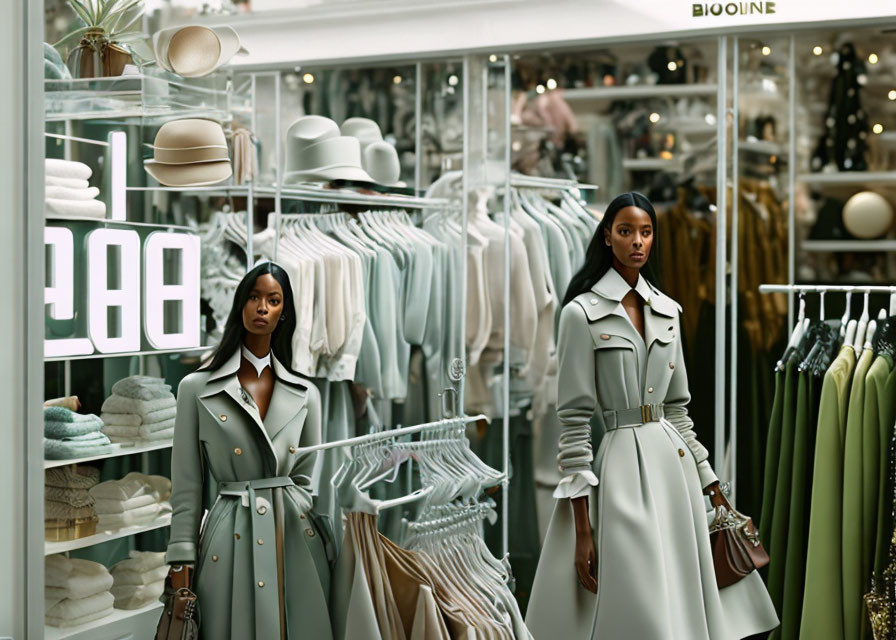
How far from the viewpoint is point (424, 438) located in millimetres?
3355

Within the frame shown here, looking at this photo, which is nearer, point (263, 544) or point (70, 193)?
point (263, 544)

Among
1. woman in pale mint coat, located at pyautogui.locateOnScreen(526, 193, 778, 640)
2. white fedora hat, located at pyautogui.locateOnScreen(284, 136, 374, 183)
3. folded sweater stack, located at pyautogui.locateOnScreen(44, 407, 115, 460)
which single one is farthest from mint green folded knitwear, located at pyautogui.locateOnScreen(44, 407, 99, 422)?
white fedora hat, located at pyautogui.locateOnScreen(284, 136, 374, 183)

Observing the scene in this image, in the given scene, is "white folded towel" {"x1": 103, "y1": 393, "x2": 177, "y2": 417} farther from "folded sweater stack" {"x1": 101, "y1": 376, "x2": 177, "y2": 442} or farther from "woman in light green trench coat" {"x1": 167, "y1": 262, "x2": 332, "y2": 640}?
"woman in light green trench coat" {"x1": 167, "y1": 262, "x2": 332, "y2": 640}

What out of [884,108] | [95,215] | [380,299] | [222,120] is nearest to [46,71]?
[95,215]

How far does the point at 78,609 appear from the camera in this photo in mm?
3572

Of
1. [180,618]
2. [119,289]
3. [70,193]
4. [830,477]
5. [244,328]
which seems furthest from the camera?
[830,477]

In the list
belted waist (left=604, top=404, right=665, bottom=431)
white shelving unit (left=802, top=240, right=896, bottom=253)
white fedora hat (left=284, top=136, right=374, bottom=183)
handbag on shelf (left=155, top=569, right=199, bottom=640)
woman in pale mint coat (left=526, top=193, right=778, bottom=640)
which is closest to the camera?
handbag on shelf (left=155, top=569, right=199, bottom=640)

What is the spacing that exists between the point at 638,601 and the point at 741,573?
0.48m

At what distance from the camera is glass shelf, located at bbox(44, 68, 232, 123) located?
3551 millimetres

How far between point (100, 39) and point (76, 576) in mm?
1801

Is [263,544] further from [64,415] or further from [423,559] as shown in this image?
[64,415]

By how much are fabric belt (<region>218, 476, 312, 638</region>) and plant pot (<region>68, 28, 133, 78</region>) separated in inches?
61.9

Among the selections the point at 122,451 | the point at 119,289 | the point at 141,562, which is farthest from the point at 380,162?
the point at 141,562

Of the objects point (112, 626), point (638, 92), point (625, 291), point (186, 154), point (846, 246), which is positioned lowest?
point (112, 626)
